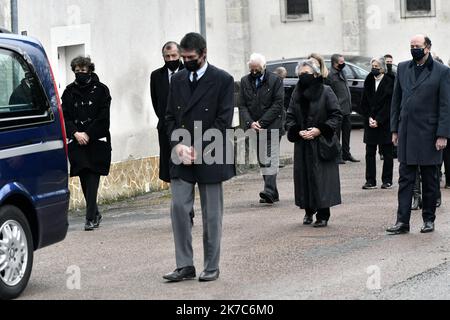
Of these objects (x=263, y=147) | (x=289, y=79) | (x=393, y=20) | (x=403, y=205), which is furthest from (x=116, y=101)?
(x=393, y=20)

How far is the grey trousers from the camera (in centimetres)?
1041

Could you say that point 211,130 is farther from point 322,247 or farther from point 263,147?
point 263,147

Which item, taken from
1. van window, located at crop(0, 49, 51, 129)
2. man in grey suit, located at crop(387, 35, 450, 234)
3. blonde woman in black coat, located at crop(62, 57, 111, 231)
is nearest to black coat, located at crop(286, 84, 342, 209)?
man in grey suit, located at crop(387, 35, 450, 234)

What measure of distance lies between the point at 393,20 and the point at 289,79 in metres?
10.3

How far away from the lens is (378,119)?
1764 centimetres

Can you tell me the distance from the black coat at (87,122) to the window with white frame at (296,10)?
27968 millimetres

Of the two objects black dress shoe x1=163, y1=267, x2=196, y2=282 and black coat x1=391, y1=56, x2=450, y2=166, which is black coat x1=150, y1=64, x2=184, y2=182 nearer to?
black coat x1=391, y1=56, x2=450, y2=166

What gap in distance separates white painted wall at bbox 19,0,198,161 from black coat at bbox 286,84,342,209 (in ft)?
14.5

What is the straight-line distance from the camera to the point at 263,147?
16.3 meters

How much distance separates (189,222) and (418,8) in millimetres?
31058

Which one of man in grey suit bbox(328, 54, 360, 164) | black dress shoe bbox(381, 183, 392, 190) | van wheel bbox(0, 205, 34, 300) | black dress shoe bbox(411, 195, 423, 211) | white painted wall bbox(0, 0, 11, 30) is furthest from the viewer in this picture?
man in grey suit bbox(328, 54, 360, 164)

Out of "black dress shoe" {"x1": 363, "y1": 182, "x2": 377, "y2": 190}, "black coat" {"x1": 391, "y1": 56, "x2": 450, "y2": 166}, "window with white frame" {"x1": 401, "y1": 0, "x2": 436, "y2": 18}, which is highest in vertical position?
"window with white frame" {"x1": 401, "y1": 0, "x2": 436, "y2": 18}

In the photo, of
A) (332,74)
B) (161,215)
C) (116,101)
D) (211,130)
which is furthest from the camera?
(332,74)

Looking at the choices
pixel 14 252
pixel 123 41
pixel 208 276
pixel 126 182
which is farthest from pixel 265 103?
pixel 14 252
